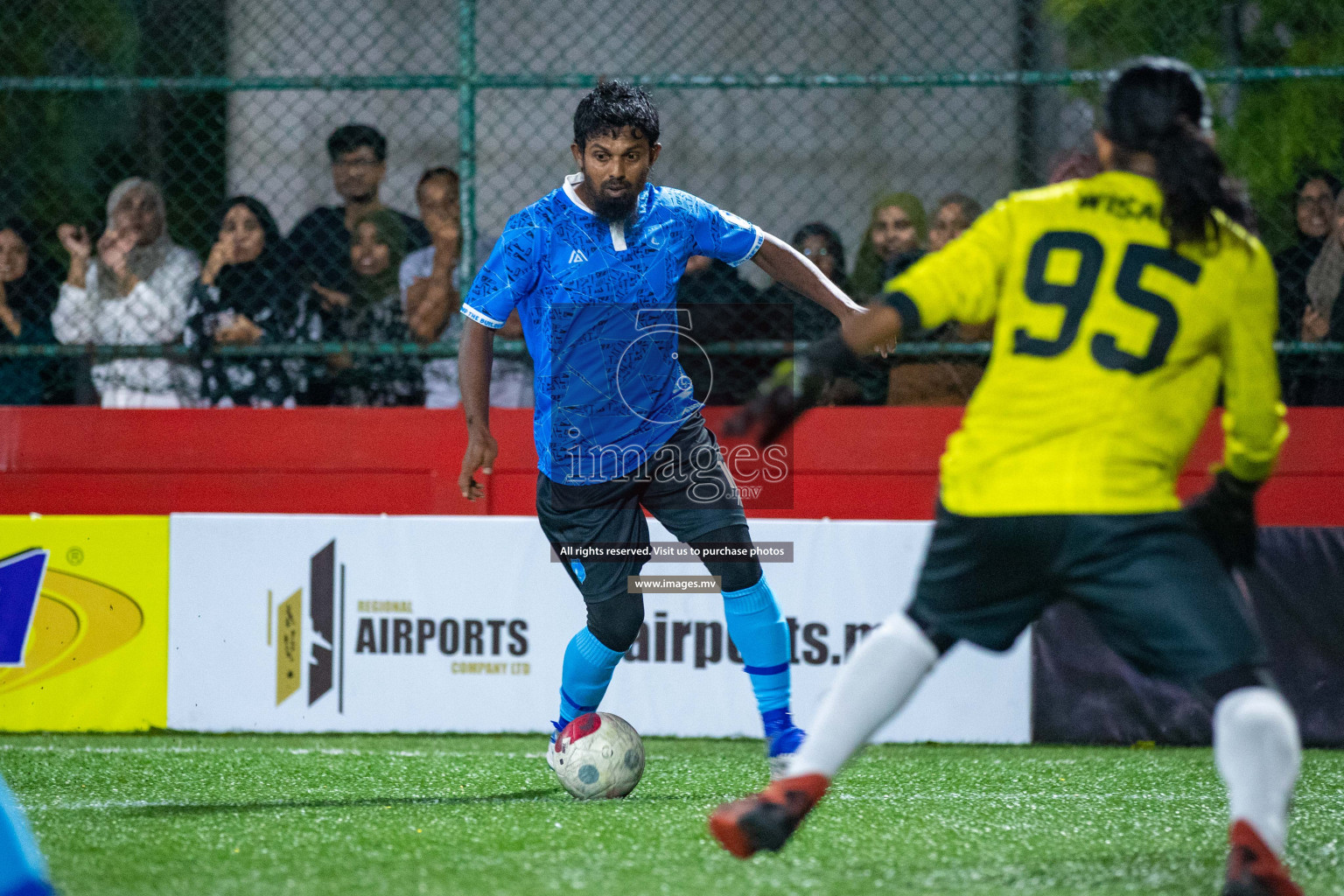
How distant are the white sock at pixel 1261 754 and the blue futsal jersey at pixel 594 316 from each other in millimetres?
2195

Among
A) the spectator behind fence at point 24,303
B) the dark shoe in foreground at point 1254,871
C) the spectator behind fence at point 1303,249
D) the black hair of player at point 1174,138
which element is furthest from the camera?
the spectator behind fence at point 24,303

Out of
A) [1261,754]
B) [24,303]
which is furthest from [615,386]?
[24,303]

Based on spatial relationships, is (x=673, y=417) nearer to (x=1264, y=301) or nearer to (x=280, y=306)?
(x=1264, y=301)

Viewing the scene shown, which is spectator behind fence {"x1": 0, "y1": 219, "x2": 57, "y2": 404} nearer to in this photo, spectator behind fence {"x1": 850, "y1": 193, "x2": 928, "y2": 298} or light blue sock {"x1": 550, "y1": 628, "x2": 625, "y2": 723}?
light blue sock {"x1": 550, "y1": 628, "x2": 625, "y2": 723}

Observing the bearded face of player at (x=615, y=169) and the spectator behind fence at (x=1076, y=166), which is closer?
the bearded face of player at (x=615, y=169)

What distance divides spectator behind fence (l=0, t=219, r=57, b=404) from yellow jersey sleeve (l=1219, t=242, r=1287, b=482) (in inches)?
227

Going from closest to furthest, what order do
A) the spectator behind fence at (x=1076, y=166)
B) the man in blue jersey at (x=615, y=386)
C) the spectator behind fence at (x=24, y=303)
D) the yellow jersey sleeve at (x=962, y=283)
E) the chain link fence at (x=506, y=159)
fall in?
1. the yellow jersey sleeve at (x=962, y=283)
2. the man in blue jersey at (x=615, y=386)
3. the spectator behind fence at (x=1076, y=166)
4. the chain link fence at (x=506, y=159)
5. the spectator behind fence at (x=24, y=303)

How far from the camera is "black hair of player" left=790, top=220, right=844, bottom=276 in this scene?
684 cm

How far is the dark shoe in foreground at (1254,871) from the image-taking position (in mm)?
2809

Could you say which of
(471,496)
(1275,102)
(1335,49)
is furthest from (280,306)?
(1335,49)

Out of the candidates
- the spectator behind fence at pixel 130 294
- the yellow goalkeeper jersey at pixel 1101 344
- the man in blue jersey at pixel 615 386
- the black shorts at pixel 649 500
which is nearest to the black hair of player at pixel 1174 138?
the yellow goalkeeper jersey at pixel 1101 344

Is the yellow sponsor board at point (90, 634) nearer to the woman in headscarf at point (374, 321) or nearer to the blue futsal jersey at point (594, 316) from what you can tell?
the woman in headscarf at point (374, 321)

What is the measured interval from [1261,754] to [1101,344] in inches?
33.0

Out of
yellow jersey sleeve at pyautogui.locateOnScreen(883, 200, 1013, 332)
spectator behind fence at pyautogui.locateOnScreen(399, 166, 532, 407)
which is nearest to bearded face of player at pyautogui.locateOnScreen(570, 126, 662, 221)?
yellow jersey sleeve at pyautogui.locateOnScreen(883, 200, 1013, 332)
